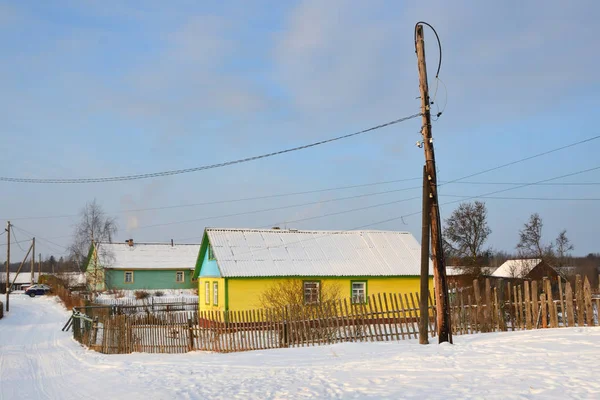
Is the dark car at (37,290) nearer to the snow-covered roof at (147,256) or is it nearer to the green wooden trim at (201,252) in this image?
the snow-covered roof at (147,256)

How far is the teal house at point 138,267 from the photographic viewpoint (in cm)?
5938

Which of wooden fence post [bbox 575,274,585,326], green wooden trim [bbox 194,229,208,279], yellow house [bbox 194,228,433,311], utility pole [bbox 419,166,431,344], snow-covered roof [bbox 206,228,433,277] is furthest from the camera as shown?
green wooden trim [bbox 194,229,208,279]

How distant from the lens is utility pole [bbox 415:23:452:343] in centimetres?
1308

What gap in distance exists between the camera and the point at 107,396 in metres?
9.91

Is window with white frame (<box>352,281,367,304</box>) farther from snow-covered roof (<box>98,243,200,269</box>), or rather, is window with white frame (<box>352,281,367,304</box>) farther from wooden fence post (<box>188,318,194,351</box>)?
snow-covered roof (<box>98,243,200,269</box>)

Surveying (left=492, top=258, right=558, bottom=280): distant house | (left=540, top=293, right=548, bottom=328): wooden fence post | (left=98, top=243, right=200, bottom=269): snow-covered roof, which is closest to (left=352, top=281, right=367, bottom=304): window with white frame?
(left=540, top=293, right=548, bottom=328): wooden fence post

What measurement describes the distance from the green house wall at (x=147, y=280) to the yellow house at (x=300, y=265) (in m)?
28.8

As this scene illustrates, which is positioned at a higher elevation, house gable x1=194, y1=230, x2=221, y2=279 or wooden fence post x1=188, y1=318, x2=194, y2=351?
house gable x1=194, y1=230, x2=221, y2=279

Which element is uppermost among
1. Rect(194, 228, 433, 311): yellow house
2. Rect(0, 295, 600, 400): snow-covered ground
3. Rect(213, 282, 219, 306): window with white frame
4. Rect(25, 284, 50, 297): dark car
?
Rect(194, 228, 433, 311): yellow house

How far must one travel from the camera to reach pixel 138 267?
197 ft

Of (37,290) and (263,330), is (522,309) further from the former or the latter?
(37,290)

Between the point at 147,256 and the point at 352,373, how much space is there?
5561 cm

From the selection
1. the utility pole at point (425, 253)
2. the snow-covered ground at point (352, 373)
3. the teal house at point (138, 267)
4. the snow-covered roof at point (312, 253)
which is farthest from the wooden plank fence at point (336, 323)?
the teal house at point (138, 267)

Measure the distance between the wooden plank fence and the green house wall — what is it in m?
40.5
